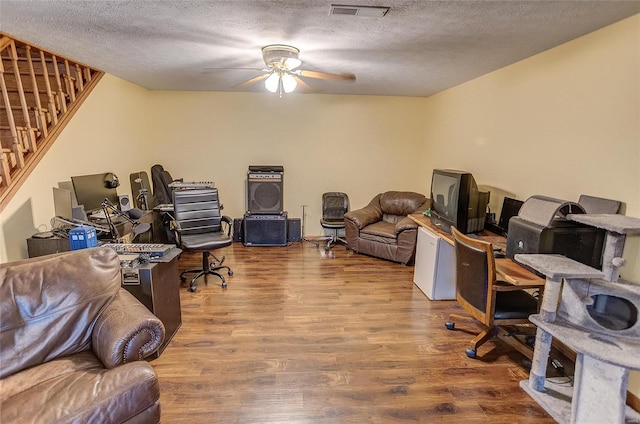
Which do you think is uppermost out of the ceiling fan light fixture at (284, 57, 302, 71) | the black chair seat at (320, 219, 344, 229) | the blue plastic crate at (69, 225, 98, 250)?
the ceiling fan light fixture at (284, 57, 302, 71)

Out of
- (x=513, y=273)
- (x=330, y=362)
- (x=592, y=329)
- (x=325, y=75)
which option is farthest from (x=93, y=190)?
(x=592, y=329)

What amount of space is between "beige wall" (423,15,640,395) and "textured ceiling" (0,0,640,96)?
154mm

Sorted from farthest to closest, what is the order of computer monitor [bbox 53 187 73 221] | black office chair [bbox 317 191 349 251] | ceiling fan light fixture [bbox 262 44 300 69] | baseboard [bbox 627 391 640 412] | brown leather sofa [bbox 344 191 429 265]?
black office chair [bbox 317 191 349 251] < brown leather sofa [bbox 344 191 429 265] < computer monitor [bbox 53 187 73 221] < ceiling fan light fixture [bbox 262 44 300 69] < baseboard [bbox 627 391 640 412]

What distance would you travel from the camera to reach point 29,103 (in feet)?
10.0

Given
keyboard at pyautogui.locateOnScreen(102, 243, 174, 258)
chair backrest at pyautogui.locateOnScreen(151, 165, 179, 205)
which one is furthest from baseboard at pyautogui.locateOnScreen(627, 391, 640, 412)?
chair backrest at pyautogui.locateOnScreen(151, 165, 179, 205)

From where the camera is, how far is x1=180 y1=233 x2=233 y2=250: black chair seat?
3414mm

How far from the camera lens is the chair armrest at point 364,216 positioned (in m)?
4.64

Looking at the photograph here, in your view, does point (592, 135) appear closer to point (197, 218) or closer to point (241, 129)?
point (197, 218)

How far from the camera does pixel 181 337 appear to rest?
8.64 feet

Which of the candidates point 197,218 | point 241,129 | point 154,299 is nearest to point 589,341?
point 154,299

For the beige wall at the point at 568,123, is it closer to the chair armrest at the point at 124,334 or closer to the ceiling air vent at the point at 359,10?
the ceiling air vent at the point at 359,10

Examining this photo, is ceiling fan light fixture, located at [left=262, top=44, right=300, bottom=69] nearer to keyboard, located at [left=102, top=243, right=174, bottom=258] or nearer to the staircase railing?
keyboard, located at [left=102, top=243, right=174, bottom=258]

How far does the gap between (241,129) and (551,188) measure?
411cm

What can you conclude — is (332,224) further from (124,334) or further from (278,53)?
(124,334)
